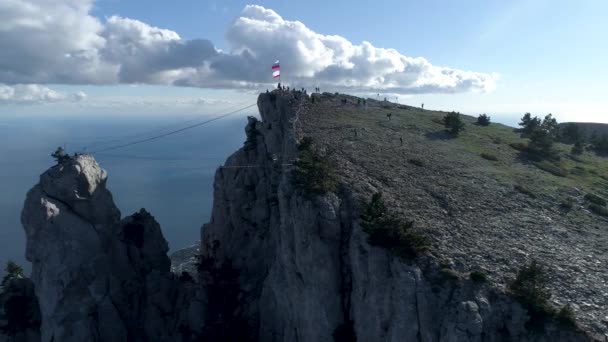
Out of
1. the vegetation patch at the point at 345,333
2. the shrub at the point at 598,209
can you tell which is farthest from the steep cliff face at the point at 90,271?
the shrub at the point at 598,209

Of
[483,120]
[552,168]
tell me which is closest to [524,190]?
[552,168]

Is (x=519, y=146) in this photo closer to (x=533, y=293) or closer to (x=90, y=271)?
(x=533, y=293)

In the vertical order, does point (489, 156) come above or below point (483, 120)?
below

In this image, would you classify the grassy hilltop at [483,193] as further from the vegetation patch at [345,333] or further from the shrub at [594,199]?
the vegetation patch at [345,333]

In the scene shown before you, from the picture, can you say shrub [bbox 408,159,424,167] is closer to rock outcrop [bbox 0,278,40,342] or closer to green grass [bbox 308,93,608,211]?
green grass [bbox 308,93,608,211]

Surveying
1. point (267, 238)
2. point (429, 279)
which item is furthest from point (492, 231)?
point (267, 238)

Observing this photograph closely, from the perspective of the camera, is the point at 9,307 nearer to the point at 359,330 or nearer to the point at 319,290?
the point at 319,290
